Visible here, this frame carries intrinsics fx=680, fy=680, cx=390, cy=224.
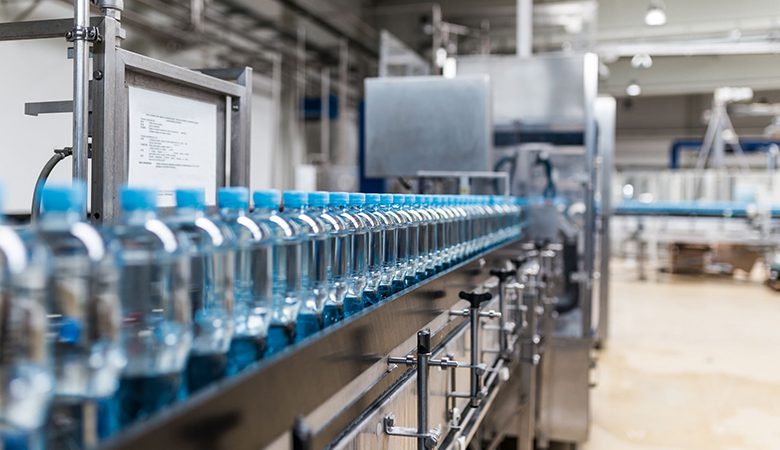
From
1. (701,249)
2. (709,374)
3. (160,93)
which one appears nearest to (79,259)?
(160,93)

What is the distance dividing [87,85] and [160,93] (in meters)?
0.30

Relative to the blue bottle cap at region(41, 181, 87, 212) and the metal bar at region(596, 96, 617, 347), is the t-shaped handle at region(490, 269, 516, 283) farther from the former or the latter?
the metal bar at region(596, 96, 617, 347)

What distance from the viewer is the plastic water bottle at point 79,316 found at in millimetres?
571

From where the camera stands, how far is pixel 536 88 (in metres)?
3.71

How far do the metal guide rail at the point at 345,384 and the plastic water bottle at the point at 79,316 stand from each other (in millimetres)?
77

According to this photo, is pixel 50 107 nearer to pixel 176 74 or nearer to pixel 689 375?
pixel 176 74

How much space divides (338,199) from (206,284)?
1.16 ft

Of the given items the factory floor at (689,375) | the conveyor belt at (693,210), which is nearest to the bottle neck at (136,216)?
the factory floor at (689,375)

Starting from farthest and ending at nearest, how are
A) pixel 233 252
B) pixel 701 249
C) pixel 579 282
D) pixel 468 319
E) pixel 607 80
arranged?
1. pixel 607 80
2. pixel 701 249
3. pixel 579 282
4. pixel 468 319
5. pixel 233 252

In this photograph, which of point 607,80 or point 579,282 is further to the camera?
point 607,80

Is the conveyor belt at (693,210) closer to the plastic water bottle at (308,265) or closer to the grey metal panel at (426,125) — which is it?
the grey metal panel at (426,125)

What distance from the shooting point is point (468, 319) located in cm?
171

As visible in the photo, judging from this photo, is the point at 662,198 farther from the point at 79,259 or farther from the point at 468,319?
the point at 79,259

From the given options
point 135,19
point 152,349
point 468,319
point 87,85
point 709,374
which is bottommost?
point 709,374
